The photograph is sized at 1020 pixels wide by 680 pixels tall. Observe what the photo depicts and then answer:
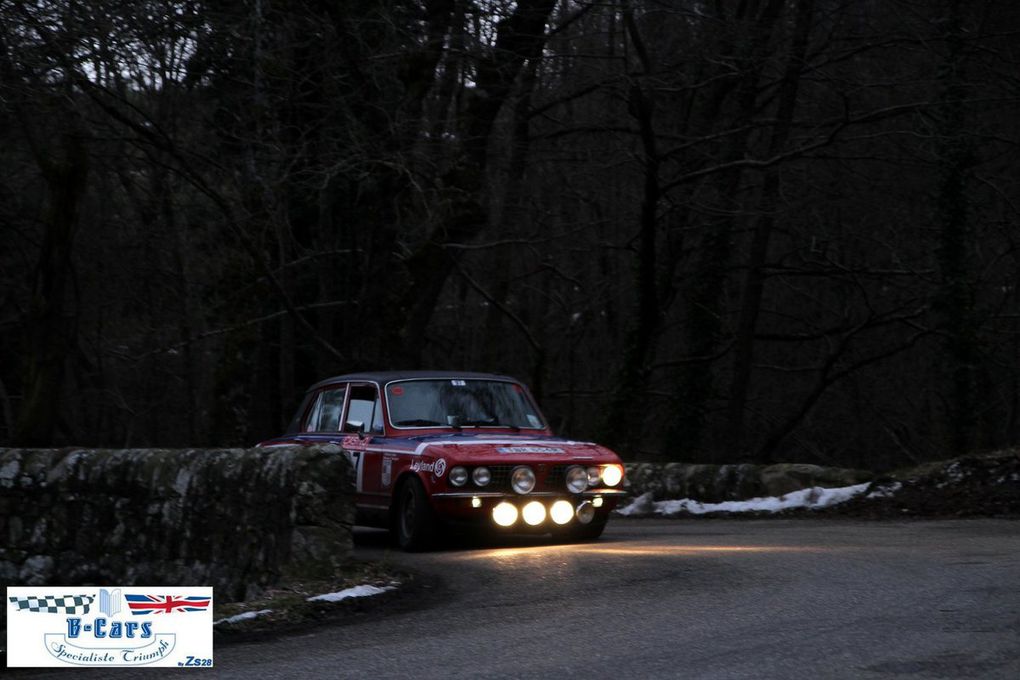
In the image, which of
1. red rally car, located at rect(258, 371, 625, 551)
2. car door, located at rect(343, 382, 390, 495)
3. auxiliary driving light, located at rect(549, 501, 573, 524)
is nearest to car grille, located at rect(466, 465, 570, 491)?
red rally car, located at rect(258, 371, 625, 551)

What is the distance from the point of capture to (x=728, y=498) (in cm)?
1488

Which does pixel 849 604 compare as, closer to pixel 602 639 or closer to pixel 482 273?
pixel 602 639

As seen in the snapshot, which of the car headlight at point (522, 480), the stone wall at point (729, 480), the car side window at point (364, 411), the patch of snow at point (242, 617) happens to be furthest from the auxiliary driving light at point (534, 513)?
the stone wall at point (729, 480)

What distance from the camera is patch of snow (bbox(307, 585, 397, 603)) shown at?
8039 mm

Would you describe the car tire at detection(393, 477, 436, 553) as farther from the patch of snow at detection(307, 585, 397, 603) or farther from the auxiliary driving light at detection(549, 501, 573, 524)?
the patch of snow at detection(307, 585, 397, 603)

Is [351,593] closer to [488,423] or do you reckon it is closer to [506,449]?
[506,449]

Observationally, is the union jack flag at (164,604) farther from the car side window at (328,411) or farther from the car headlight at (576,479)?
the car side window at (328,411)

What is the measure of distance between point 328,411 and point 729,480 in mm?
4763

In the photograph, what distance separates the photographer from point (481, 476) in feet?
35.3

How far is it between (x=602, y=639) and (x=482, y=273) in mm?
24359

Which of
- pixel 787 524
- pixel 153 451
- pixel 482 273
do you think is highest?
pixel 482 273

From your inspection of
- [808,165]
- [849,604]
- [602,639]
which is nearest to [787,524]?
[849,604]

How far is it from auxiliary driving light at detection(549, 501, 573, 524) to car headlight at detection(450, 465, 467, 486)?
2.69ft

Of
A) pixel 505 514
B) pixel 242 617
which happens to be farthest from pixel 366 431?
pixel 242 617
